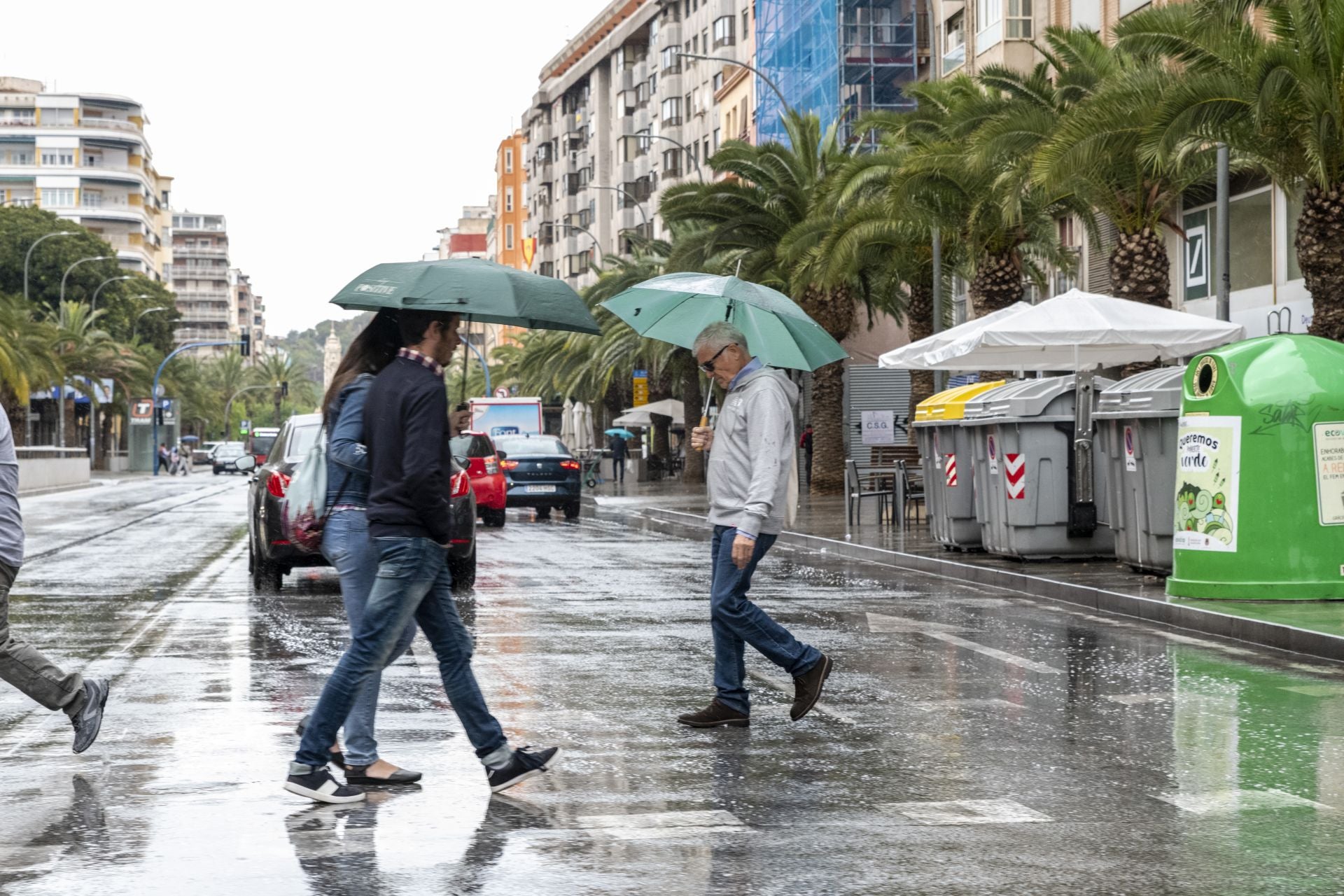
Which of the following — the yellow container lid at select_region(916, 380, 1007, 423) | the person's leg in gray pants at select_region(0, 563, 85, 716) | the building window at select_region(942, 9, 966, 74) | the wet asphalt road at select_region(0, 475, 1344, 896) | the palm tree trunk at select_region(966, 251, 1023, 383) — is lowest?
the wet asphalt road at select_region(0, 475, 1344, 896)

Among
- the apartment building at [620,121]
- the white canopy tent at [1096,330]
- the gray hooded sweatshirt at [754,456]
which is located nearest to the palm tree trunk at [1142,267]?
the white canopy tent at [1096,330]

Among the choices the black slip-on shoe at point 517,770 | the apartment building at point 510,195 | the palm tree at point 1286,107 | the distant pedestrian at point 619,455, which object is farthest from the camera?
the apartment building at point 510,195

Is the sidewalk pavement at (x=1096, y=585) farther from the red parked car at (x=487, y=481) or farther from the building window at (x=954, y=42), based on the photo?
the building window at (x=954, y=42)

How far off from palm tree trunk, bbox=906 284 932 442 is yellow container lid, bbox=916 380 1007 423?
13.6m

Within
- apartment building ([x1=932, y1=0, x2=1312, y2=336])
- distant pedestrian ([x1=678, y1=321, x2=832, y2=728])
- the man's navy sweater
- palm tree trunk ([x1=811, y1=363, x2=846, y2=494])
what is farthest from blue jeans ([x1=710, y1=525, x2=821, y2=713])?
palm tree trunk ([x1=811, y1=363, x2=846, y2=494])

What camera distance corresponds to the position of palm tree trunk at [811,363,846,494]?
1538 inches

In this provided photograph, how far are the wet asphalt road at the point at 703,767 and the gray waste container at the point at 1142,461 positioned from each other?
2.03m

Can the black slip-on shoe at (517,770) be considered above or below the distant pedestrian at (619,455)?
below

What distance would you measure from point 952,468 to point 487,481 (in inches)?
419

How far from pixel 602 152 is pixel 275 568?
9579cm

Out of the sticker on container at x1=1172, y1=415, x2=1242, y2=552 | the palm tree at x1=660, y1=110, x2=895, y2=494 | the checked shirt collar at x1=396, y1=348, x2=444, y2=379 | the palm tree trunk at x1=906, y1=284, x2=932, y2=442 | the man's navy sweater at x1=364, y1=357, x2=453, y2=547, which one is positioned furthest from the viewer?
the palm tree at x1=660, y1=110, x2=895, y2=494

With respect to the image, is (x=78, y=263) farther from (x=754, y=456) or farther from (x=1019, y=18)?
(x=754, y=456)

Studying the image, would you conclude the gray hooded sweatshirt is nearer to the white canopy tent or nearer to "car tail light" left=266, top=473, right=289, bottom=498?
"car tail light" left=266, top=473, right=289, bottom=498

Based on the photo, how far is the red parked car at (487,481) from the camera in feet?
89.4
